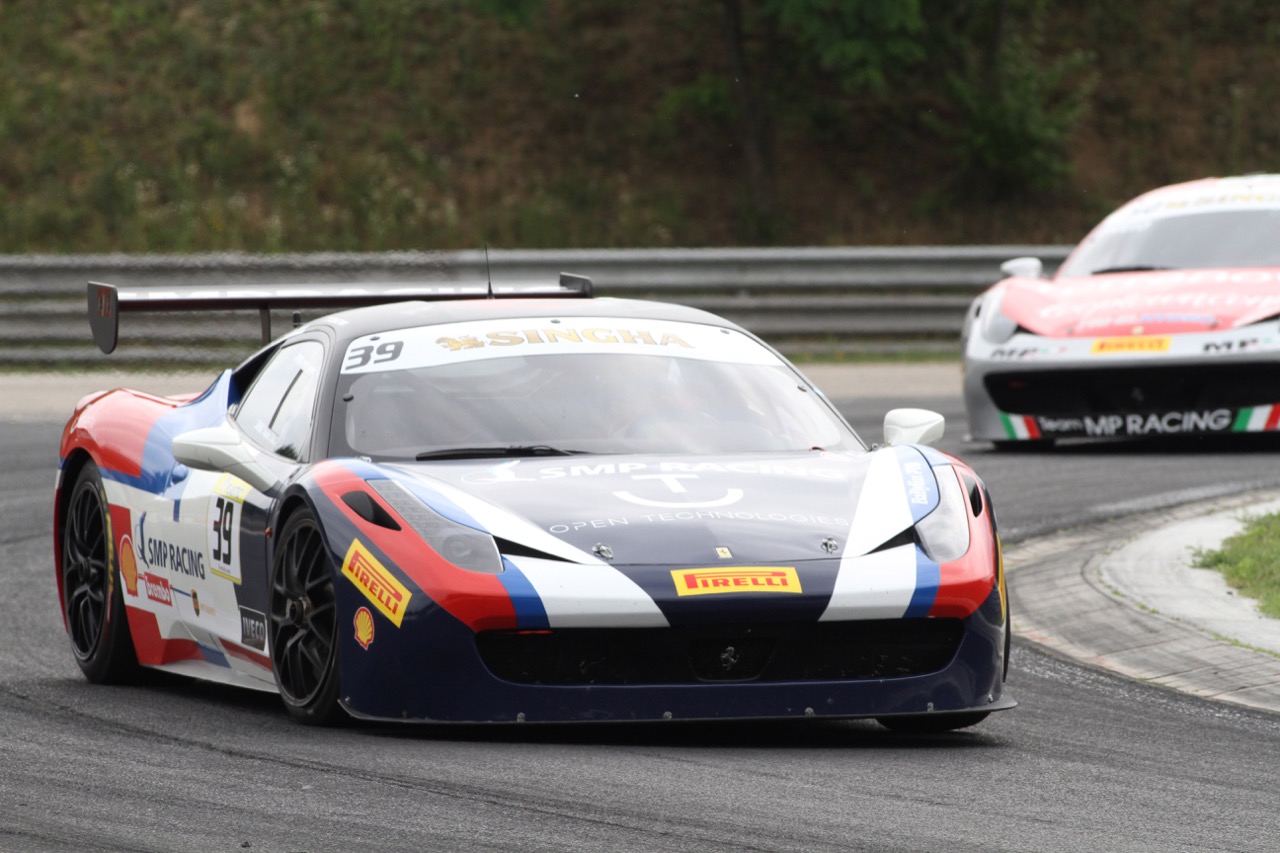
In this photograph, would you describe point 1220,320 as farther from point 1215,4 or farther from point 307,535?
point 1215,4

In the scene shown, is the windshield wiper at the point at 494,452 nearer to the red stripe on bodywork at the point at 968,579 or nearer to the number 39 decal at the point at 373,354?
the number 39 decal at the point at 373,354

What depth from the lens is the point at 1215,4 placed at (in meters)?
28.1

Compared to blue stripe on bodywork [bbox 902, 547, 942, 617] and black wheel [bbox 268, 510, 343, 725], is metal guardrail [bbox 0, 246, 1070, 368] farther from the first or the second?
blue stripe on bodywork [bbox 902, 547, 942, 617]

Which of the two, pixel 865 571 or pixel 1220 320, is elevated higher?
pixel 865 571

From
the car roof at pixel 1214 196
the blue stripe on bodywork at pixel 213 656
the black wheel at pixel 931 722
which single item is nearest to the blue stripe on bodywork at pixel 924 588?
the black wheel at pixel 931 722

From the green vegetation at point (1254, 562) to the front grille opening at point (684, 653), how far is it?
2.51 m

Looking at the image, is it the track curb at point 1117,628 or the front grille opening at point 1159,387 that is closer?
the track curb at point 1117,628

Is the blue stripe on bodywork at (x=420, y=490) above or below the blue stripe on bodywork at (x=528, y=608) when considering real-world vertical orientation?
above

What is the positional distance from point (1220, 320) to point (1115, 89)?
15.5 metres

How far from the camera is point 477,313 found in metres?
6.68

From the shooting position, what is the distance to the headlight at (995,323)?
12.4 meters

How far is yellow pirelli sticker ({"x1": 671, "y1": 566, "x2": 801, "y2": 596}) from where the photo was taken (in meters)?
5.18

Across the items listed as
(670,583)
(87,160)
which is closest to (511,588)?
(670,583)

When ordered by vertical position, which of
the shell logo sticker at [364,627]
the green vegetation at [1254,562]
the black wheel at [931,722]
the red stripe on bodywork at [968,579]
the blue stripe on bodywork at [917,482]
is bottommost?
the green vegetation at [1254,562]
